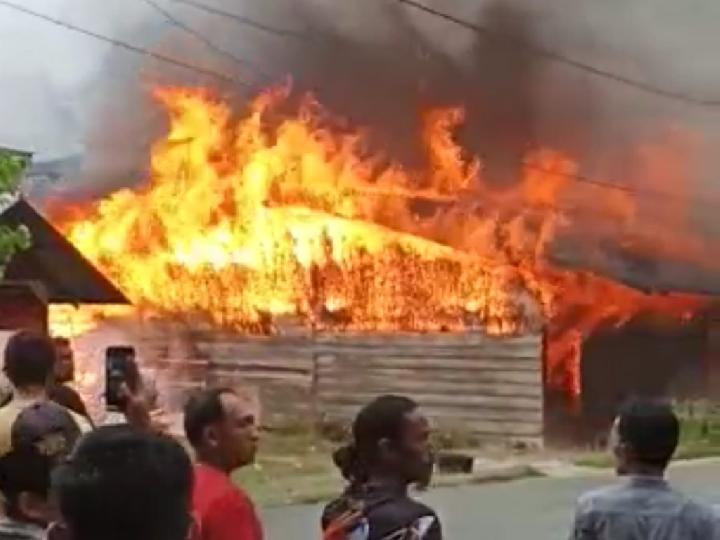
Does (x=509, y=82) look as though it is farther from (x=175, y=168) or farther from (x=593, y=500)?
(x=593, y=500)

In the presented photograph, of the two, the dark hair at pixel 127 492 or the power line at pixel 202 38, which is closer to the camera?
the dark hair at pixel 127 492

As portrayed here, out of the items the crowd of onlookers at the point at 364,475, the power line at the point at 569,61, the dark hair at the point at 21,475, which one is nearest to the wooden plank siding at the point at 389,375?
the power line at the point at 569,61

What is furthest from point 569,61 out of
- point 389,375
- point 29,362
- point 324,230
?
point 29,362

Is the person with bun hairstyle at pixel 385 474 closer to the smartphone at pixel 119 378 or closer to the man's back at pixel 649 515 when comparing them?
the man's back at pixel 649 515

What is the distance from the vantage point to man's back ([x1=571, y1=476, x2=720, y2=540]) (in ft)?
12.3

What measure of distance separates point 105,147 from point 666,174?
7.17 m

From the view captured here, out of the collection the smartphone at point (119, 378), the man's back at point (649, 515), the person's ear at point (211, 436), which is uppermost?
the smartphone at point (119, 378)

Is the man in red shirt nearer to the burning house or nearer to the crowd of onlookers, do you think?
the crowd of onlookers

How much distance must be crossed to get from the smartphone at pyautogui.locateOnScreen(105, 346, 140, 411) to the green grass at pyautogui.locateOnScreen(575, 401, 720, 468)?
1152 cm

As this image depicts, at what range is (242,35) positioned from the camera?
21.0 metres

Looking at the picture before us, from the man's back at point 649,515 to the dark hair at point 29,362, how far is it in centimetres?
177

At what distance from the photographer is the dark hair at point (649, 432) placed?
3.74 metres

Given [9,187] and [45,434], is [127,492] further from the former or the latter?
[9,187]

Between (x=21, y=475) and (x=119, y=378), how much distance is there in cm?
254
